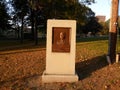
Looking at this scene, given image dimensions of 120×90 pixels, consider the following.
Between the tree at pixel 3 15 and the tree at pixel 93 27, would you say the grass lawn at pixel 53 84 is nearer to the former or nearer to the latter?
the tree at pixel 3 15

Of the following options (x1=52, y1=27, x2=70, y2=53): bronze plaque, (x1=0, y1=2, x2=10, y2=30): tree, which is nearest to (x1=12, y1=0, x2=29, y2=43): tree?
(x1=0, y1=2, x2=10, y2=30): tree

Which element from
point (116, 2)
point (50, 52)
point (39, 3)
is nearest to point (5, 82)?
point (50, 52)

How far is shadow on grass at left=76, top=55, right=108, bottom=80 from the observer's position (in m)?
12.8

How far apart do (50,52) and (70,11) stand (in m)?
23.5

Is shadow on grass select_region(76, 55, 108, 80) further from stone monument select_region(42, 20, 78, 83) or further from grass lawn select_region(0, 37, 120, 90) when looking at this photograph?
stone monument select_region(42, 20, 78, 83)

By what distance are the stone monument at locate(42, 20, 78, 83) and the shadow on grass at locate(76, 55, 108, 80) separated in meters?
0.72

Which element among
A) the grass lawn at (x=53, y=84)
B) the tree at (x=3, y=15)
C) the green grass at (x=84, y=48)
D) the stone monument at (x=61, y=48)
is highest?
the tree at (x=3, y=15)

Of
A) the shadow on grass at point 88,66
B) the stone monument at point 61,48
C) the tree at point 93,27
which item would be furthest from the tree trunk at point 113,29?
the tree at point 93,27

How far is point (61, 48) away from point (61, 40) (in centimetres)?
29

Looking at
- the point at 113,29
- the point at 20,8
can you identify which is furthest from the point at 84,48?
the point at 20,8

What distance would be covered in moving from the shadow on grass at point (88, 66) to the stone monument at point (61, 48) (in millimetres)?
722

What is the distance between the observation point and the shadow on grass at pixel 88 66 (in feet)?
42.0

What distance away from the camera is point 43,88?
10.5m

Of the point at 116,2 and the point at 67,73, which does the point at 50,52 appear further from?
the point at 116,2
